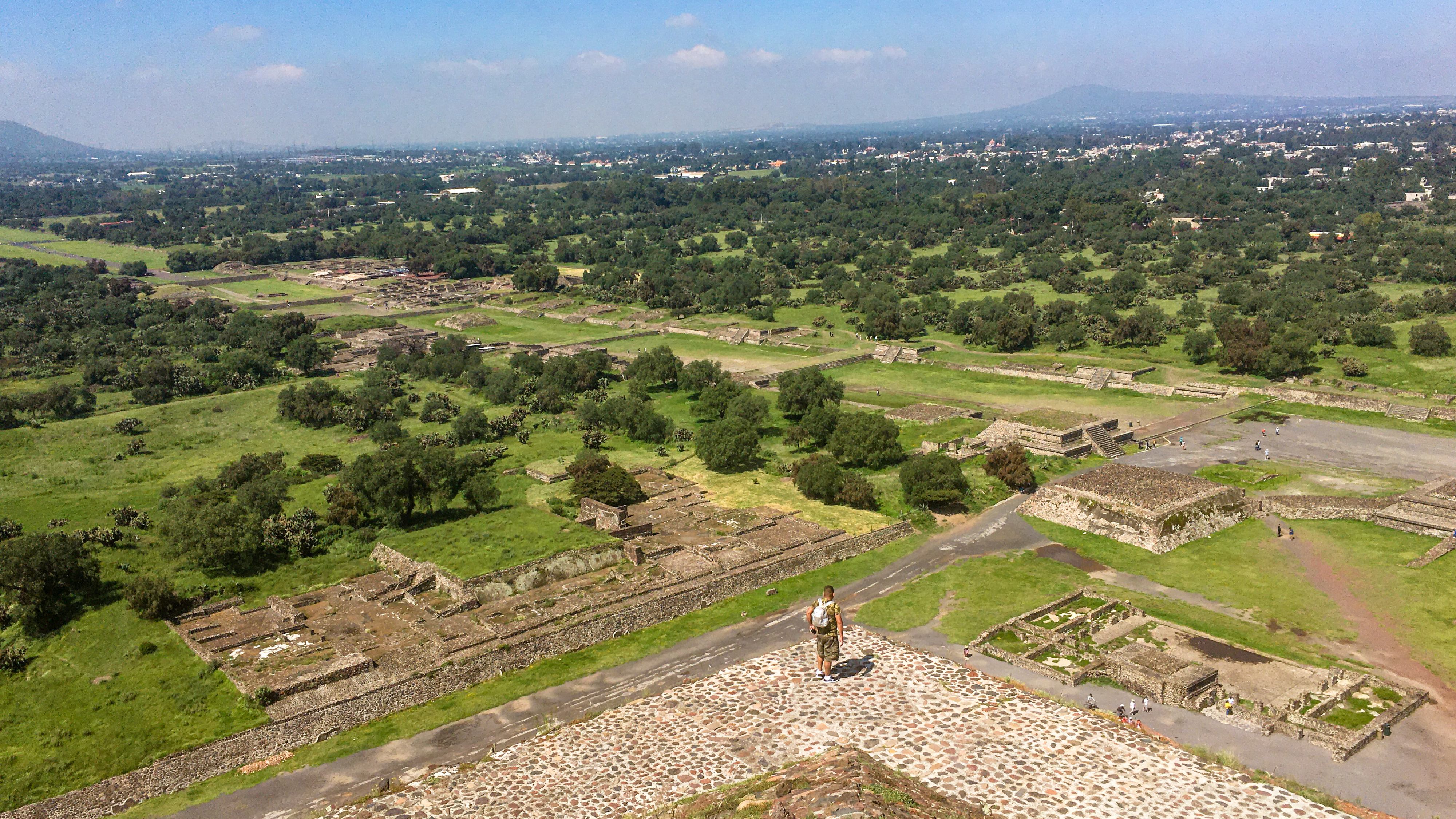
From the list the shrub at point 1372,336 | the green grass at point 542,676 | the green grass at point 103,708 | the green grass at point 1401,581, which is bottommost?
the green grass at point 1401,581

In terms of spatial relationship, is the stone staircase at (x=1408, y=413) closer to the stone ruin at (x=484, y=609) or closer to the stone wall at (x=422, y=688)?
the stone ruin at (x=484, y=609)

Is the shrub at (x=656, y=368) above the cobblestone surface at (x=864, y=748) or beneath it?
above

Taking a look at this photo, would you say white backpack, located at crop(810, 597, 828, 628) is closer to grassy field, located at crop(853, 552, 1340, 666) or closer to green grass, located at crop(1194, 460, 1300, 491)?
grassy field, located at crop(853, 552, 1340, 666)

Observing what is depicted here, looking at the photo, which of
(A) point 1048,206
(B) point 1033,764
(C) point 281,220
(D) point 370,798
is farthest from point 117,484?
(C) point 281,220

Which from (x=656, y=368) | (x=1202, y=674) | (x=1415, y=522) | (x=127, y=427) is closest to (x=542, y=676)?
(x=1202, y=674)

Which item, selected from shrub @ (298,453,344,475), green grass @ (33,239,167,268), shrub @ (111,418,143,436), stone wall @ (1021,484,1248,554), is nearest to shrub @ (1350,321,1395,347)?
stone wall @ (1021,484,1248,554)

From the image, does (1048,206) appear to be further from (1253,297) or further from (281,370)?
(281,370)

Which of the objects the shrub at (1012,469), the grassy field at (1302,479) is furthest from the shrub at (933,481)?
the grassy field at (1302,479)

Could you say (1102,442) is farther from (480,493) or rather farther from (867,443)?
(480,493)
